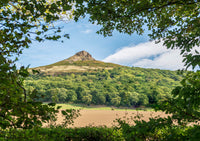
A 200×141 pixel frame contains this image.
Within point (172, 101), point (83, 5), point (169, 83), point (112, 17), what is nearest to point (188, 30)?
point (112, 17)

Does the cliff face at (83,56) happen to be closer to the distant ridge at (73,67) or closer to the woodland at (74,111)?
the distant ridge at (73,67)

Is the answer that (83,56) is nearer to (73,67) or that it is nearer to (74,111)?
(73,67)

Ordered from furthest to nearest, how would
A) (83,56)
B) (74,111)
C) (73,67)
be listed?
(83,56), (73,67), (74,111)

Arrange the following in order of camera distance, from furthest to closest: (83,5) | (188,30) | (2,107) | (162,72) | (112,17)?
(162,72), (188,30), (112,17), (83,5), (2,107)

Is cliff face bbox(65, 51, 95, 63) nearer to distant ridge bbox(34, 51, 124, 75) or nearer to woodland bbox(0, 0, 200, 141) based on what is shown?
distant ridge bbox(34, 51, 124, 75)

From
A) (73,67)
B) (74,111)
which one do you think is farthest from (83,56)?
(74,111)

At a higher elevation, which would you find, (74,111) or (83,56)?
Answer: (83,56)

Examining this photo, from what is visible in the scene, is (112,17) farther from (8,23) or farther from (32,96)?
(32,96)

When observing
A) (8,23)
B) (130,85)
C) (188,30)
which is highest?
(188,30)

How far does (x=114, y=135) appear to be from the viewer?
557 centimetres

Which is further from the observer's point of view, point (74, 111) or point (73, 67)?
point (73, 67)

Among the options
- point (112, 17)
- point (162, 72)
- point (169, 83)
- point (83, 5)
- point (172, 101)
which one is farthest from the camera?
point (162, 72)

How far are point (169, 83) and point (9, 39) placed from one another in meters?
82.8

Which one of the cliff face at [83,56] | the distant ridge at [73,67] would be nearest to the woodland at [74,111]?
the distant ridge at [73,67]
